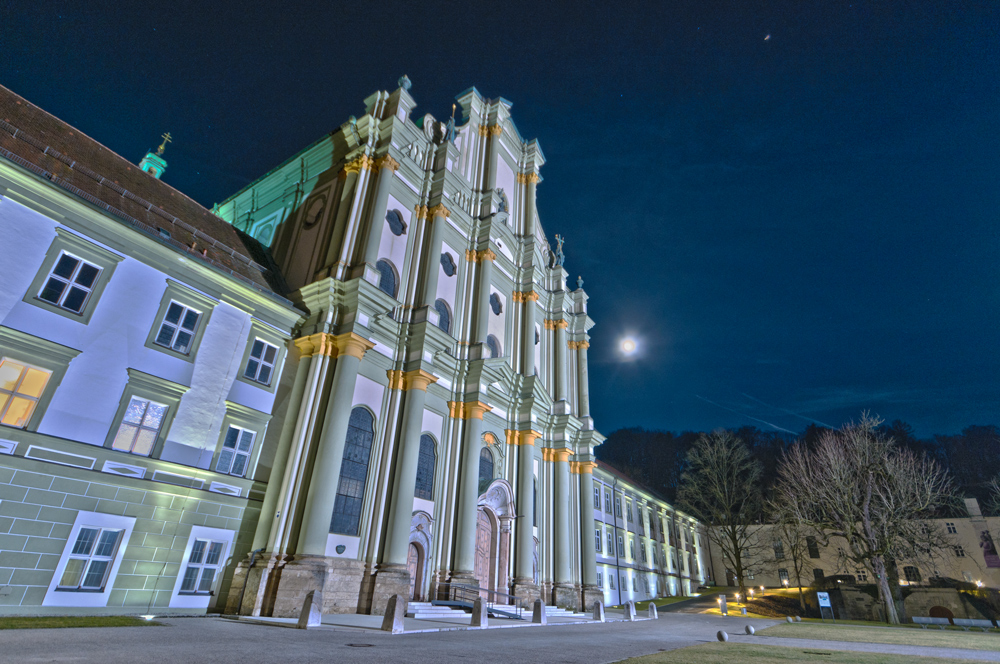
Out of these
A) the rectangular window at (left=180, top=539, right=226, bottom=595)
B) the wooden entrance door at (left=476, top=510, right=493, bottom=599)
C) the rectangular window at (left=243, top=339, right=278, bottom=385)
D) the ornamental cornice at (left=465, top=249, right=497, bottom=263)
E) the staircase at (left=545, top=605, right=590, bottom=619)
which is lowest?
the staircase at (left=545, top=605, right=590, bottom=619)

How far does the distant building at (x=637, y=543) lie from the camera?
138 ft

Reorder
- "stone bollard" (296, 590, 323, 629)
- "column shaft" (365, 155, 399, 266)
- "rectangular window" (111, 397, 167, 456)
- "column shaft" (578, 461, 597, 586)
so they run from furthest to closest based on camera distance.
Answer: "column shaft" (578, 461, 597, 586), "column shaft" (365, 155, 399, 266), "rectangular window" (111, 397, 167, 456), "stone bollard" (296, 590, 323, 629)

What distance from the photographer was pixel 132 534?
13047 millimetres

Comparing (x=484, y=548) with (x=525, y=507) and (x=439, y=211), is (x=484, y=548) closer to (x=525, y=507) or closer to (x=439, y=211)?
(x=525, y=507)

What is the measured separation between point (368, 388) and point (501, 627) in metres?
9.47

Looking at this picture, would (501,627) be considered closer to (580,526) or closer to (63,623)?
(63,623)

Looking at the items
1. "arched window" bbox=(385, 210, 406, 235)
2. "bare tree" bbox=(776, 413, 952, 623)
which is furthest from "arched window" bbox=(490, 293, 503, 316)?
"bare tree" bbox=(776, 413, 952, 623)

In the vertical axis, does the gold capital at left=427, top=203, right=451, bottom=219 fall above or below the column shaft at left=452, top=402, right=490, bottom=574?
above

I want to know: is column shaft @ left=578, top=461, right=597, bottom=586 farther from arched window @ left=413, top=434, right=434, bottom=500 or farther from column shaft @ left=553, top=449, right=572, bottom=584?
arched window @ left=413, top=434, right=434, bottom=500

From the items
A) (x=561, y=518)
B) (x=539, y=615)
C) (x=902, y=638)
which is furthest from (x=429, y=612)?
(x=902, y=638)

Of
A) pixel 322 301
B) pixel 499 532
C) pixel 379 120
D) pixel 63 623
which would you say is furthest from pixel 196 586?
pixel 379 120

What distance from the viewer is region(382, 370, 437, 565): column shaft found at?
17891mm

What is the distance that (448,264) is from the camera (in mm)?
25469

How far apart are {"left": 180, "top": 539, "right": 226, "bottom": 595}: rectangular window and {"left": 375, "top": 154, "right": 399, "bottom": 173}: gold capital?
15.6 metres
